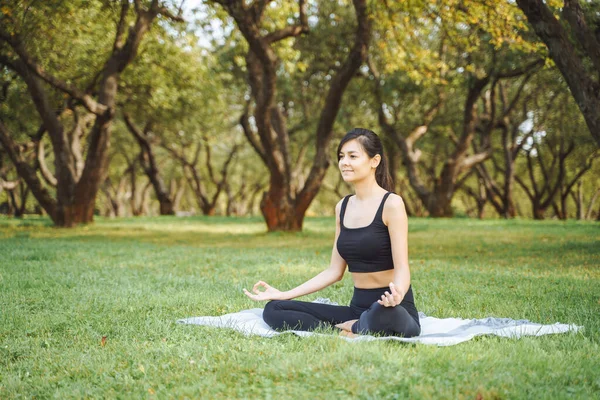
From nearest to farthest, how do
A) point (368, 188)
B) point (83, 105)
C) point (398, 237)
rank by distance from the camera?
point (398, 237) → point (368, 188) → point (83, 105)

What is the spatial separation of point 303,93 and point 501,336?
2553 centimetres

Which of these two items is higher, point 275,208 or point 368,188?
point 368,188

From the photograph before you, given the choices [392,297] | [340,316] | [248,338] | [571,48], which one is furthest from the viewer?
[571,48]

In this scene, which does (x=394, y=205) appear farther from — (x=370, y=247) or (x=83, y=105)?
(x=83, y=105)

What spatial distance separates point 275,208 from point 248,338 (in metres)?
12.4

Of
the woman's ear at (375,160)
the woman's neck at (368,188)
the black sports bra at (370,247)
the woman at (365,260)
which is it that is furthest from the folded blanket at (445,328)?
the woman's ear at (375,160)

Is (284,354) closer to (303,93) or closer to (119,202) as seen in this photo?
(303,93)

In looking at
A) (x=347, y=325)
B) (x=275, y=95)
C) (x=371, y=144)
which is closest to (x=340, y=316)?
(x=347, y=325)

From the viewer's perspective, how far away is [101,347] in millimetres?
4559

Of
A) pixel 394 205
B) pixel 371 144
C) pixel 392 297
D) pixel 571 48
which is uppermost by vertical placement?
pixel 571 48

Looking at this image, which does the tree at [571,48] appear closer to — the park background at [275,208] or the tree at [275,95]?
the park background at [275,208]

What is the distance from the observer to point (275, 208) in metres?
17.1

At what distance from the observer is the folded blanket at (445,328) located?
4.49 meters

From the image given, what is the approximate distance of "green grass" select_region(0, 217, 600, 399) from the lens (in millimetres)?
3531
